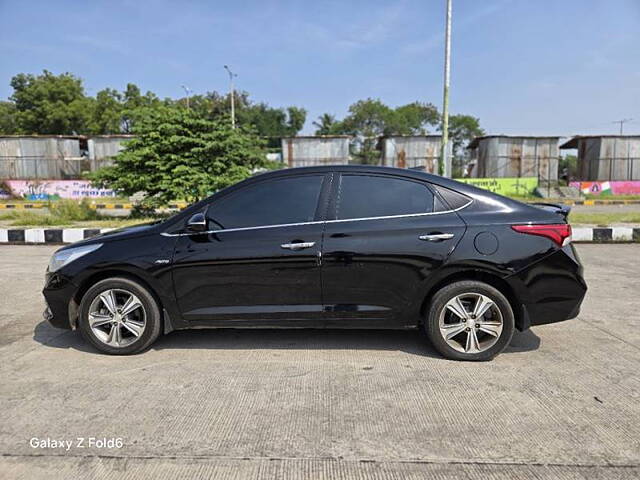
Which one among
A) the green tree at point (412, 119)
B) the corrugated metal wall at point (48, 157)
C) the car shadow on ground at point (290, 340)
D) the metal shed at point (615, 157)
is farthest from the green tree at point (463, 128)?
the car shadow on ground at point (290, 340)

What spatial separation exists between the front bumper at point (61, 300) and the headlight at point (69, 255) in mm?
80

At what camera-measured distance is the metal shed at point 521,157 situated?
1275 inches

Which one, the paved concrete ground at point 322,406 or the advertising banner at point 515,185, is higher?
the advertising banner at point 515,185

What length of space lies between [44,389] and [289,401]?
1771mm

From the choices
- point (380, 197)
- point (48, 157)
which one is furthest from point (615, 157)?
point (48, 157)

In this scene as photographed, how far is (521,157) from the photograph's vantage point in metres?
32.6

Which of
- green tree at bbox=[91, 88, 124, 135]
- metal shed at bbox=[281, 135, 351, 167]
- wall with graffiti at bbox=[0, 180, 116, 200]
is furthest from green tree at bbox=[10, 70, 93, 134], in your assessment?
metal shed at bbox=[281, 135, 351, 167]

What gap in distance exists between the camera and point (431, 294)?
12.2 ft

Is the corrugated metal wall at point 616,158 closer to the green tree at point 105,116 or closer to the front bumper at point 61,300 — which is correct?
the front bumper at point 61,300

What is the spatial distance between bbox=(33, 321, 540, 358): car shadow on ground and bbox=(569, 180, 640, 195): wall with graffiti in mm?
31585

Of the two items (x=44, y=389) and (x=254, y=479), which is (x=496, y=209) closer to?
(x=254, y=479)

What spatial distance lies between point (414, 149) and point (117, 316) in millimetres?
31020

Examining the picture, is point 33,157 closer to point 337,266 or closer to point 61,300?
point 61,300

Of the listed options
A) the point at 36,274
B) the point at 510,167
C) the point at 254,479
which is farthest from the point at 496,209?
the point at 510,167
